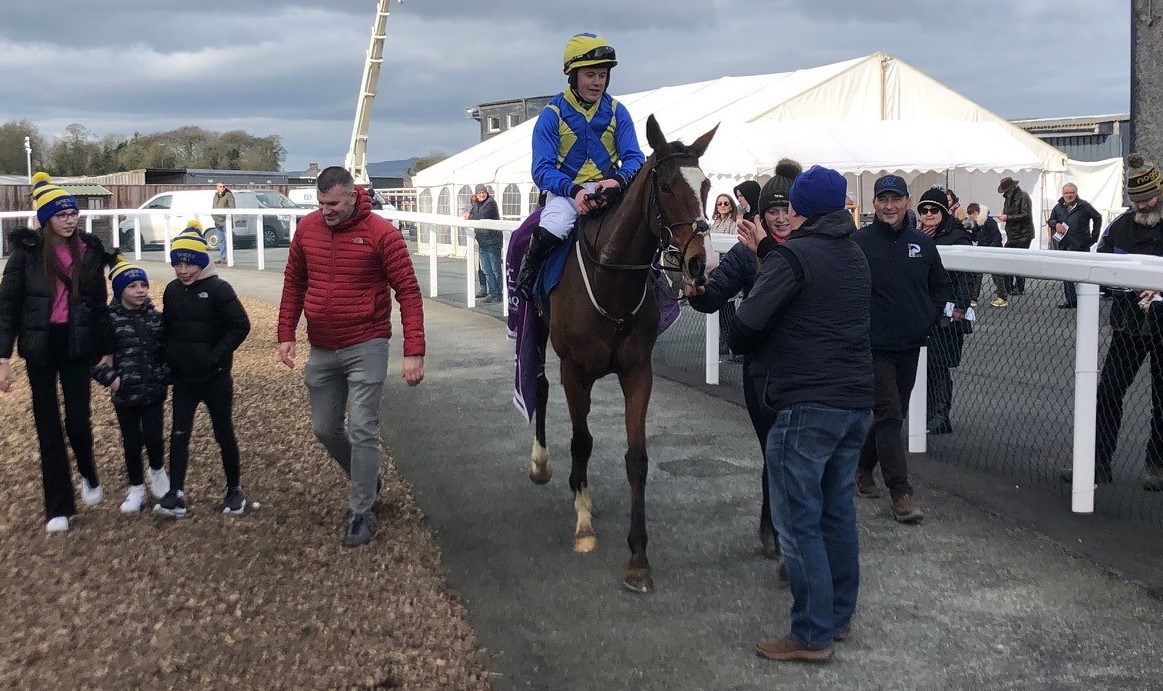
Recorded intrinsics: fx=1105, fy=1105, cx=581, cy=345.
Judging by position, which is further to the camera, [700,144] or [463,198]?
[463,198]

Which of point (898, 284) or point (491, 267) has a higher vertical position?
point (898, 284)

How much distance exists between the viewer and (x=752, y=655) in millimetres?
4293

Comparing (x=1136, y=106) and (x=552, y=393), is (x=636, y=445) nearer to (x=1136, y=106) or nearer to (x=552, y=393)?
(x=552, y=393)

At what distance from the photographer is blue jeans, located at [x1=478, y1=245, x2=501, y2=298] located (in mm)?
15875

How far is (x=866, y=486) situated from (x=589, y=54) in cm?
294

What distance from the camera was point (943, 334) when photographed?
24.5ft

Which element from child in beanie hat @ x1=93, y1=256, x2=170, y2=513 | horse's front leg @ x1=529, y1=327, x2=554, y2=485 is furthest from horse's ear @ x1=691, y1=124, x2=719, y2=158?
child in beanie hat @ x1=93, y1=256, x2=170, y2=513

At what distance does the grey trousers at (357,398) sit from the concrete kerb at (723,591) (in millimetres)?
320

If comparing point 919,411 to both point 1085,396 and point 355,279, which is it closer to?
point 1085,396

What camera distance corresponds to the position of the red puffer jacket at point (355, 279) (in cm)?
572

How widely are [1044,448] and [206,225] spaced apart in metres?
21.4

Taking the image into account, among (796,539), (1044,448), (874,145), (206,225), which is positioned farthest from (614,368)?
(206,225)

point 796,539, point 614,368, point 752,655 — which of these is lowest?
point 752,655

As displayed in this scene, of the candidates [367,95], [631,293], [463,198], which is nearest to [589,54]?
[631,293]
